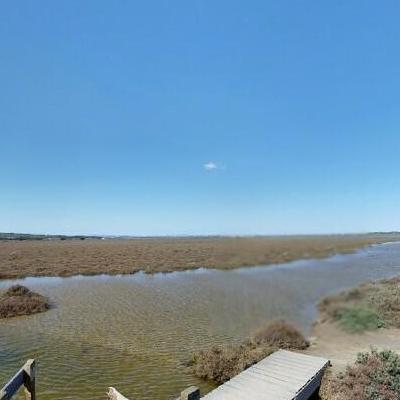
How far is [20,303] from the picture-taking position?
23469 millimetres

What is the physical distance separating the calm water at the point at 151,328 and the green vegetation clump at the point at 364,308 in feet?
1.46

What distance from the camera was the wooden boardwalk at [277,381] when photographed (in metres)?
9.13

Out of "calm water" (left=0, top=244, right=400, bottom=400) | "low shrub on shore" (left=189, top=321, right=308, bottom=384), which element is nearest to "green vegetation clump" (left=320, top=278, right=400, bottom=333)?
"calm water" (left=0, top=244, right=400, bottom=400)

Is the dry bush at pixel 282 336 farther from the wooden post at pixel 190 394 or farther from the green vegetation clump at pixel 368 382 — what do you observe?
the wooden post at pixel 190 394

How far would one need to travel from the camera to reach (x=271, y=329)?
47.7 ft

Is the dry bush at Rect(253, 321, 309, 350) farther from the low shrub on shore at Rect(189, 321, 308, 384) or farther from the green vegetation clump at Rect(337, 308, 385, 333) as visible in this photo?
the green vegetation clump at Rect(337, 308, 385, 333)

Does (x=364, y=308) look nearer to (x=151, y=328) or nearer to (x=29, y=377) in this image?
(x=151, y=328)

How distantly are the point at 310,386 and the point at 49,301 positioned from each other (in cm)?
2103

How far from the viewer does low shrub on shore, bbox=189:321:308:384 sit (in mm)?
12508

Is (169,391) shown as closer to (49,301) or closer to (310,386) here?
(310,386)

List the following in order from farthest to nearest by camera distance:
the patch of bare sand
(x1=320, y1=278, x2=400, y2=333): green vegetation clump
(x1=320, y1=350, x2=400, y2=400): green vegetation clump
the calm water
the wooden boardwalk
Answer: the patch of bare sand < (x1=320, y1=278, x2=400, y2=333): green vegetation clump < the calm water < (x1=320, y1=350, x2=400, y2=400): green vegetation clump < the wooden boardwalk

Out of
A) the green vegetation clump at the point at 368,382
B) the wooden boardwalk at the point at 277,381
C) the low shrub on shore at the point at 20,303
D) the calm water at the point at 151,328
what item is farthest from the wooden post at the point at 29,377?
the low shrub on shore at the point at 20,303

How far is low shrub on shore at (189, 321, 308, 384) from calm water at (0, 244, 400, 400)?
0.48 meters

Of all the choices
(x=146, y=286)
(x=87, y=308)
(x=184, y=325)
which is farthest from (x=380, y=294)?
(x=146, y=286)
